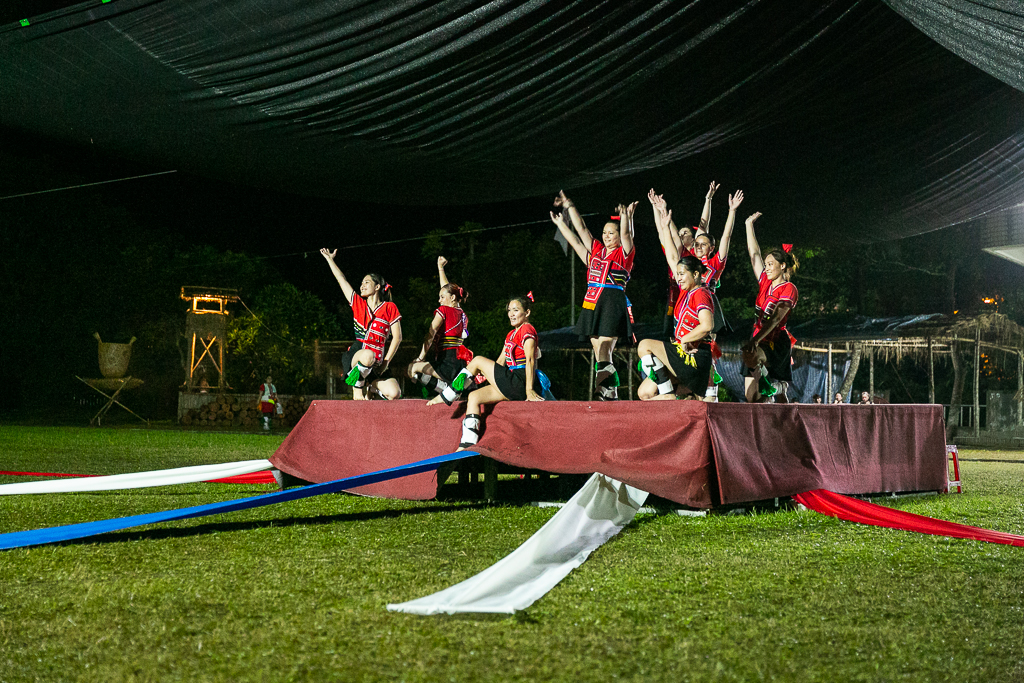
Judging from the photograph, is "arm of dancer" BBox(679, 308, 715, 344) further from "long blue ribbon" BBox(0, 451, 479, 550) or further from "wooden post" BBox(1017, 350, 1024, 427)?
"wooden post" BBox(1017, 350, 1024, 427)

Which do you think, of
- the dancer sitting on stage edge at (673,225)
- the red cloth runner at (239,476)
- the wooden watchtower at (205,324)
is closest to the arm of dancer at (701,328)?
the dancer sitting on stage edge at (673,225)

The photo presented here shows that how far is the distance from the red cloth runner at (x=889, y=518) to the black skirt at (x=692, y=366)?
1.00 m

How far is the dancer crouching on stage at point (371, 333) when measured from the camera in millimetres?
8458

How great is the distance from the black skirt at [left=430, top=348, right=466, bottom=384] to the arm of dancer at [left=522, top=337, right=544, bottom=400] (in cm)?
174

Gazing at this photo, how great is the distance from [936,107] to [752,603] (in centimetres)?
435

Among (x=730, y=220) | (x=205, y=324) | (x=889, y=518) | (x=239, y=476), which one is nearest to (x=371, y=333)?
(x=239, y=476)

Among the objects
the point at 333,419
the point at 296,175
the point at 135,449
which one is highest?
the point at 296,175

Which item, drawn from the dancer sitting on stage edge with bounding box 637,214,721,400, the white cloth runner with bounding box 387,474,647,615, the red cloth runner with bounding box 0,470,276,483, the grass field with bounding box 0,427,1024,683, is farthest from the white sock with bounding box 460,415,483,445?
the red cloth runner with bounding box 0,470,276,483

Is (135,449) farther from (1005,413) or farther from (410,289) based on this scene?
(410,289)

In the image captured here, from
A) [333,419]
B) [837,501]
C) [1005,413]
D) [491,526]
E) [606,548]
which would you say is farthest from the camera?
[1005,413]

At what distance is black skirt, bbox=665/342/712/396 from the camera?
21.0 ft

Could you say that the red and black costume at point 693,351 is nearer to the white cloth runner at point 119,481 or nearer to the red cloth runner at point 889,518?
the red cloth runner at point 889,518

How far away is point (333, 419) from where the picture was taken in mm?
7527

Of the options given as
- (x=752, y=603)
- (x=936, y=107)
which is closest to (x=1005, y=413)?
(x=936, y=107)
